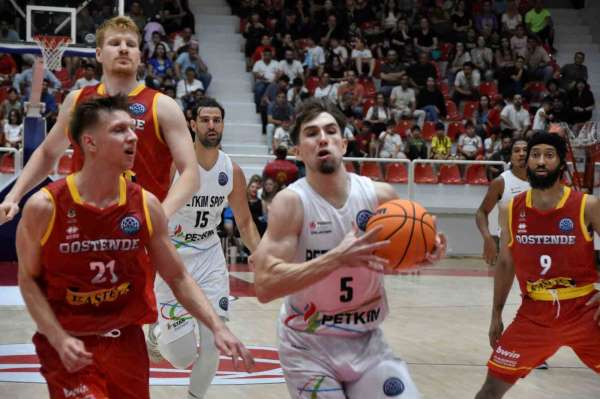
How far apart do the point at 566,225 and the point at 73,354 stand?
3.49 metres

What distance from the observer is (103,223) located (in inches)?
161

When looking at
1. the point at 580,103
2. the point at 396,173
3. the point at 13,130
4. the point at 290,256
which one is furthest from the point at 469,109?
the point at 290,256

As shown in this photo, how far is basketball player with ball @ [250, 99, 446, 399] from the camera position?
13.8ft

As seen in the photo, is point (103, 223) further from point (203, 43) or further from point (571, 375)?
point (203, 43)

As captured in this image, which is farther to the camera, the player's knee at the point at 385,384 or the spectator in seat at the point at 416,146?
the spectator in seat at the point at 416,146

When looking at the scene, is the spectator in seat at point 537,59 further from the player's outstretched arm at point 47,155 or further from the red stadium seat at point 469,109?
the player's outstretched arm at point 47,155

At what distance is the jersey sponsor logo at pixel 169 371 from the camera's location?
748cm

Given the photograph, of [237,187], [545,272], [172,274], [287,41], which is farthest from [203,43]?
[172,274]

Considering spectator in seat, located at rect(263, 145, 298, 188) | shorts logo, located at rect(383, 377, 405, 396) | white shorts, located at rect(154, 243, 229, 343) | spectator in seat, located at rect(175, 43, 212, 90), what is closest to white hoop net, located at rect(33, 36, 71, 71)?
white shorts, located at rect(154, 243, 229, 343)

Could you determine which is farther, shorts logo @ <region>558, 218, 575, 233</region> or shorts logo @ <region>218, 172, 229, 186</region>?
shorts logo @ <region>218, 172, 229, 186</region>

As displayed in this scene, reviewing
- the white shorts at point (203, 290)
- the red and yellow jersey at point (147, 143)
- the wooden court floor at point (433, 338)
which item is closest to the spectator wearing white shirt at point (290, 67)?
the wooden court floor at point (433, 338)

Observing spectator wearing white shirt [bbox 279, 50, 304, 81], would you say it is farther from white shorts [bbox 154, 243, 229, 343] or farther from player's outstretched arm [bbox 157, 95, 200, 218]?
player's outstretched arm [bbox 157, 95, 200, 218]

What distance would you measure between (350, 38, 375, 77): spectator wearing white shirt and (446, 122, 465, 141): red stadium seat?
2145 mm

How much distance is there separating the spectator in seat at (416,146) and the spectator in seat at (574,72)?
16.6 ft
